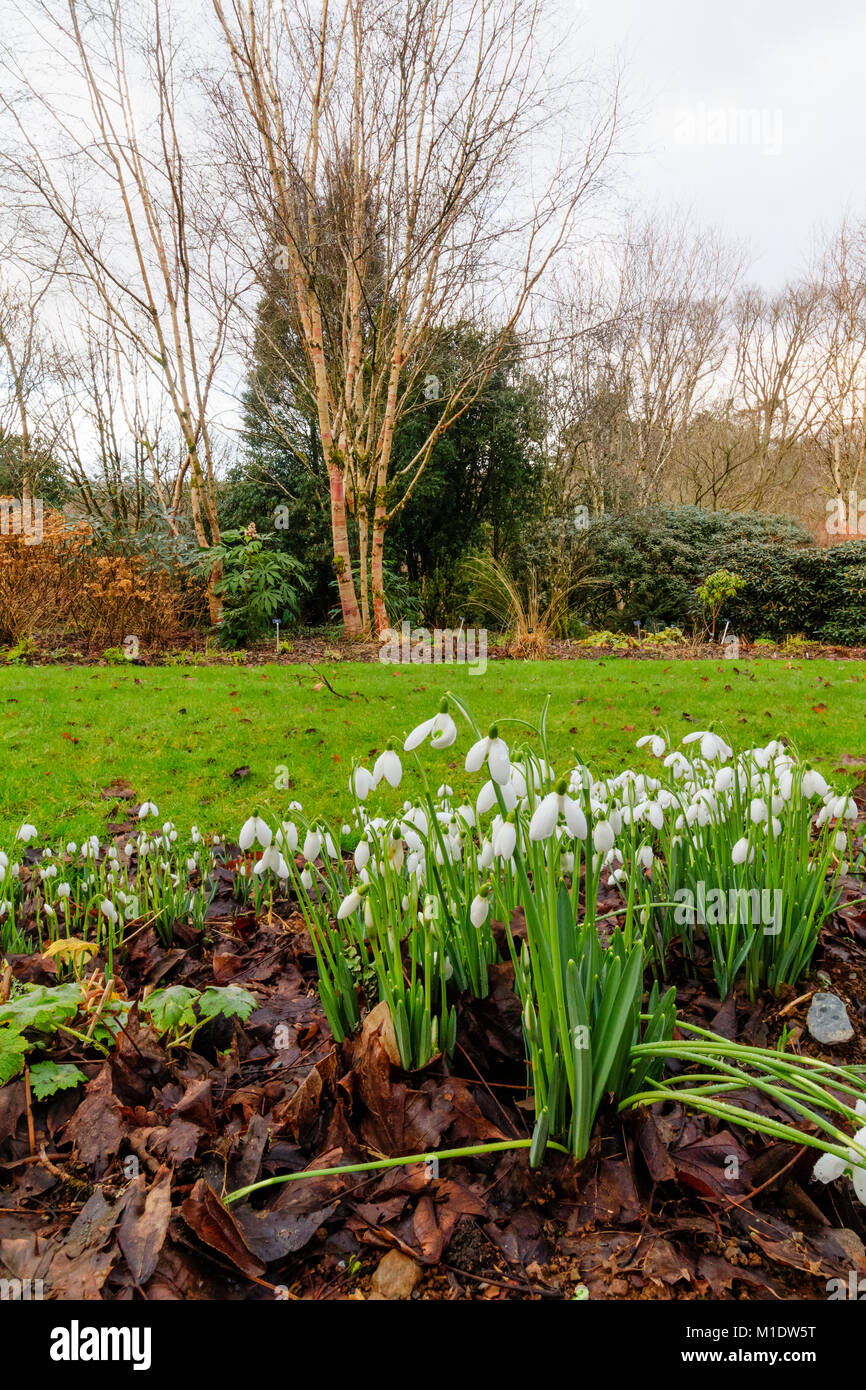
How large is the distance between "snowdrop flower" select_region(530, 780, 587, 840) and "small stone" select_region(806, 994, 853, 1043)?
105cm

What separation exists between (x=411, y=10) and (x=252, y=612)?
8.57 meters

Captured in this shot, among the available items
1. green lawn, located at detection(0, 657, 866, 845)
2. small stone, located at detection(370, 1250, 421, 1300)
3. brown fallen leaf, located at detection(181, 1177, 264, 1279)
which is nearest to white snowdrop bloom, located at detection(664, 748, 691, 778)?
small stone, located at detection(370, 1250, 421, 1300)

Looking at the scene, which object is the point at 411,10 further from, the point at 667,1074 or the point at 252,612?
→ the point at 667,1074

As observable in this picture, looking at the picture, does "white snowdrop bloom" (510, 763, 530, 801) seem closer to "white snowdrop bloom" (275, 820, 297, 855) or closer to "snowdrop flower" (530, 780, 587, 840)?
"snowdrop flower" (530, 780, 587, 840)

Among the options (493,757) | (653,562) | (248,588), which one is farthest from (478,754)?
(653,562)

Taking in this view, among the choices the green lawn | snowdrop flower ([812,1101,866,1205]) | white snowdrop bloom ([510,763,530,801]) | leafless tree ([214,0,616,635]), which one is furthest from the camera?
leafless tree ([214,0,616,635])

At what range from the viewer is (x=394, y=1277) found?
1187 mm

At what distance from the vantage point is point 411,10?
381 inches

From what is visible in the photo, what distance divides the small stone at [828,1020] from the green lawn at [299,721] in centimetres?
266

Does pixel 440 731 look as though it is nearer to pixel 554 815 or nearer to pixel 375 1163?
pixel 554 815

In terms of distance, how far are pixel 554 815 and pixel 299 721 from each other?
478 cm

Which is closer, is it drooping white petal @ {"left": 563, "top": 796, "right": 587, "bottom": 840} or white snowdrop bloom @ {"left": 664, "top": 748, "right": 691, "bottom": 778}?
drooping white petal @ {"left": 563, "top": 796, "right": 587, "bottom": 840}

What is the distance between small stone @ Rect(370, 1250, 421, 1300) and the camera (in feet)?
3.83
